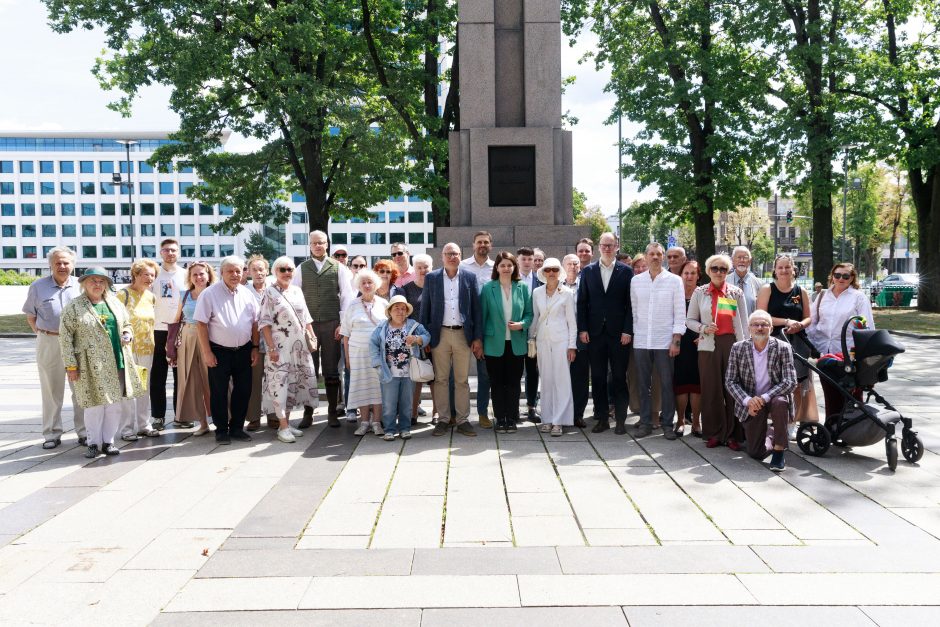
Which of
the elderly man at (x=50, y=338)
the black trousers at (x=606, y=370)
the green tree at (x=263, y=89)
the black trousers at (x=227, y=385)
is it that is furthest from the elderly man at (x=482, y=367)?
the green tree at (x=263, y=89)

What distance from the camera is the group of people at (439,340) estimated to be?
7.53m

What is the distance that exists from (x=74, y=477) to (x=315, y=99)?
48.8 ft

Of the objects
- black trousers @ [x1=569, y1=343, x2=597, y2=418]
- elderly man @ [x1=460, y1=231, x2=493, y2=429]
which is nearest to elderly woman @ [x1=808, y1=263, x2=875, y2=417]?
black trousers @ [x1=569, y1=343, x2=597, y2=418]

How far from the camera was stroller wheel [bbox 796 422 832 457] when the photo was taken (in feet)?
22.5

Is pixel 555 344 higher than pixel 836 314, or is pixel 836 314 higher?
pixel 836 314

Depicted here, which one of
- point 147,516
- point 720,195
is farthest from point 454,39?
point 147,516

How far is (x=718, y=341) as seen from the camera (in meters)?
7.53

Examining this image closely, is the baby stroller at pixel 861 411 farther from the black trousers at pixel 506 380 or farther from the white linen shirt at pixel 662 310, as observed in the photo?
the black trousers at pixel 506 380

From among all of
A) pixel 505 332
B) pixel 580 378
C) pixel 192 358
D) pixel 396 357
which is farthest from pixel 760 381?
pixel 192 358

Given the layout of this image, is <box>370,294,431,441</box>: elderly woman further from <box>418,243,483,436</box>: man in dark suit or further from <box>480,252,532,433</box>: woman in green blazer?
<box>480,252,532,433</box>: woman in green blazer

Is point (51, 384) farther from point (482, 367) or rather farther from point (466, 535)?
point (466, 535)

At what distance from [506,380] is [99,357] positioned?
4.22m

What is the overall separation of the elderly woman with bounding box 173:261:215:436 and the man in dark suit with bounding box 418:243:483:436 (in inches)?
98.7

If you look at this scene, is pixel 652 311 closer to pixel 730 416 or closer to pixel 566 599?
pixel 730 416
